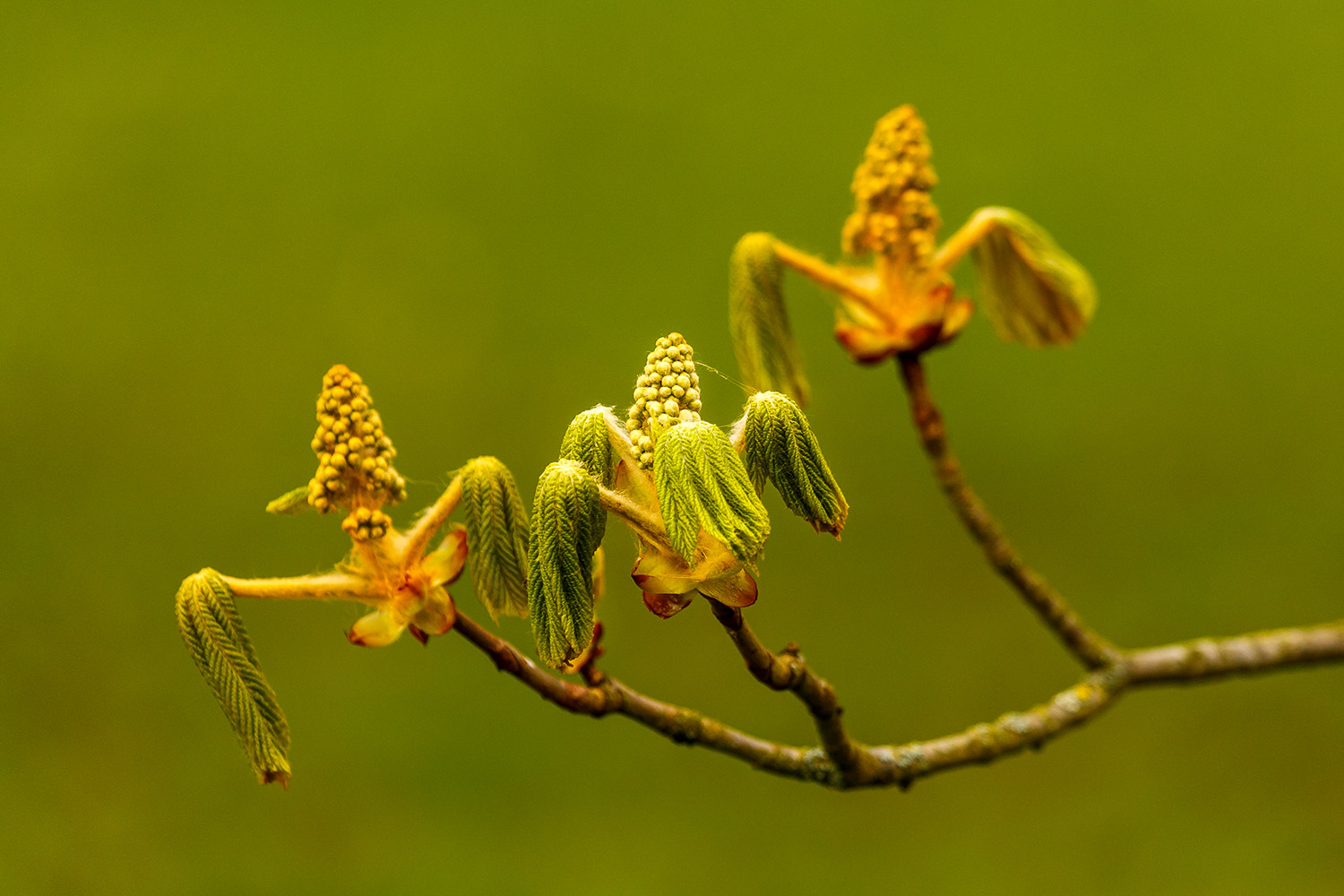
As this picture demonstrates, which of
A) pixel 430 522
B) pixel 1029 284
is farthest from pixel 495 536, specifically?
pixel 1029 284

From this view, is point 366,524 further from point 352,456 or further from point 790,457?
point 790,457

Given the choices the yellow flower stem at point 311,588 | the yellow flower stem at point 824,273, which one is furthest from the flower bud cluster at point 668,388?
the yellow flower stem at point 824,273

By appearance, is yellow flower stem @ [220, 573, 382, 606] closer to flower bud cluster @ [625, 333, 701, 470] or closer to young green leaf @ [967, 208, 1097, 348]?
flower bud cluster @ [625, 333, 701, 470]

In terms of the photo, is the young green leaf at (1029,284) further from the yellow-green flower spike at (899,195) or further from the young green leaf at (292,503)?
the young green leaf at (292,503)

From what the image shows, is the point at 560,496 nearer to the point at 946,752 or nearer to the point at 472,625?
the point at 472,625

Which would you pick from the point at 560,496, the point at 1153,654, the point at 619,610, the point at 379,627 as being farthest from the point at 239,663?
the point at 619,610

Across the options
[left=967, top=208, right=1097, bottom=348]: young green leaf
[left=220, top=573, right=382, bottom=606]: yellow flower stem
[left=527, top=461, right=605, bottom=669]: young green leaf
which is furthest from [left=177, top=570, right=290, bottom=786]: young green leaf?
[left=967, top=208, right=1097, bottom=348]: young green leaf

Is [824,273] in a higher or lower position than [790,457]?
higher
